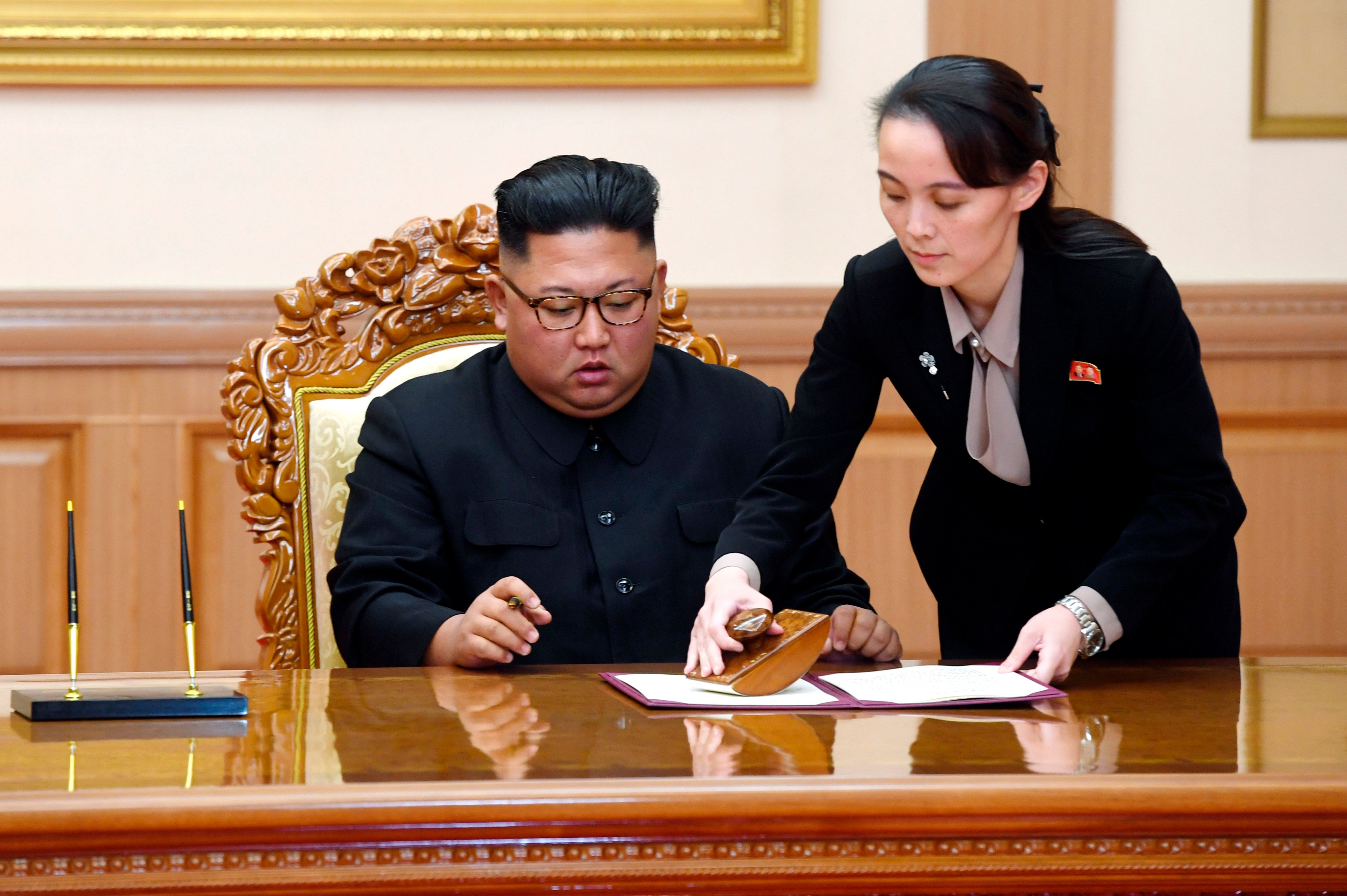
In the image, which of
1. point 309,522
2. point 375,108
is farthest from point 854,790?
point 375,108

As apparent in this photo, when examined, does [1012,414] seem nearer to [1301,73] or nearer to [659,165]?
[659,165]

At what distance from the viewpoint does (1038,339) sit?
1713 millimetres

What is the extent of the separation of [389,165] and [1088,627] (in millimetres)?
2081

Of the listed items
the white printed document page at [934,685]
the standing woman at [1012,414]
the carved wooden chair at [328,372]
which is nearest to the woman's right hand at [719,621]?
the standing woman at [1012,414]

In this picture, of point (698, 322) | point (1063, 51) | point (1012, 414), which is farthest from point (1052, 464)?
point (1063, 51)

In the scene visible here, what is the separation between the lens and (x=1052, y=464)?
1.77 metres

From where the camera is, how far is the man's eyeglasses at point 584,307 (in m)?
1.98

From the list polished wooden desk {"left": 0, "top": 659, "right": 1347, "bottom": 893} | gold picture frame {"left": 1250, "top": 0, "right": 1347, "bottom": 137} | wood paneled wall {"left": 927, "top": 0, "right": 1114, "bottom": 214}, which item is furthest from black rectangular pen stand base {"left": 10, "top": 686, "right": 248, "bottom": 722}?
gold picture frame {"left": 1250, "top": 0, "right": 1347, "bottom": 137}

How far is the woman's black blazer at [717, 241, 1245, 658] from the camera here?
1.65 meters

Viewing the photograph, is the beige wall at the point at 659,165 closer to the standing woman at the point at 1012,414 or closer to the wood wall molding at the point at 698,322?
the wood wall molding at the point at 698,322

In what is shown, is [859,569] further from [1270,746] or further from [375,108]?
[1270,746]

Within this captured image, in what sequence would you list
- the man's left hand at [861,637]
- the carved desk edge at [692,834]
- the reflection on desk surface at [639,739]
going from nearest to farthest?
the carved desk edge at [692,834] → the reflection on desk surface at [639,739] → the man's left hand at [861,637]

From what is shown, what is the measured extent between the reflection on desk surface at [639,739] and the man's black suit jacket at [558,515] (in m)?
0.40

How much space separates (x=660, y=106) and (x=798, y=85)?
0.33 m
